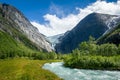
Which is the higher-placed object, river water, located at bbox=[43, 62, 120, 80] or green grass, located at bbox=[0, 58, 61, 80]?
green grass, located at bbox=[0, 58, 61, 80]

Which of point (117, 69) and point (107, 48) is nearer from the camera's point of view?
point (117, 69)

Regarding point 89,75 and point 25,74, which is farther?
point 89,75

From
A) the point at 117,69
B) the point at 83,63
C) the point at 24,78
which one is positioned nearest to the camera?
the point at 24,78

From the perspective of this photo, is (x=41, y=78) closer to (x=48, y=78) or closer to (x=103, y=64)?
(x=48, y=78)

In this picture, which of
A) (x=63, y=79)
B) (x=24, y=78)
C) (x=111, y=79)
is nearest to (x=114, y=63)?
(x=111, y=79)

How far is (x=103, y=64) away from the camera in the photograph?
13538 cm

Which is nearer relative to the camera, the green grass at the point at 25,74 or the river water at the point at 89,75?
the green grass at the point at 25,74

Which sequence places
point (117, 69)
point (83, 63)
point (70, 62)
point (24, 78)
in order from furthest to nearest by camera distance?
point (70, 62) < point (83, 63) < point (117, 69) < point (24, 78)

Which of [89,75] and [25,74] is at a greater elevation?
[25,74]

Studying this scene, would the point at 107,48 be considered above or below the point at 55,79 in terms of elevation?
above

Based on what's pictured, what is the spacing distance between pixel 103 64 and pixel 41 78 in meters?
62.3

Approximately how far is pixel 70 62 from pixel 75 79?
71332 mm

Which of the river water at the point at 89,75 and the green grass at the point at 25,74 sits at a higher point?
the green grass at the point at 25,74

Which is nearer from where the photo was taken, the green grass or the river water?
the green grass
